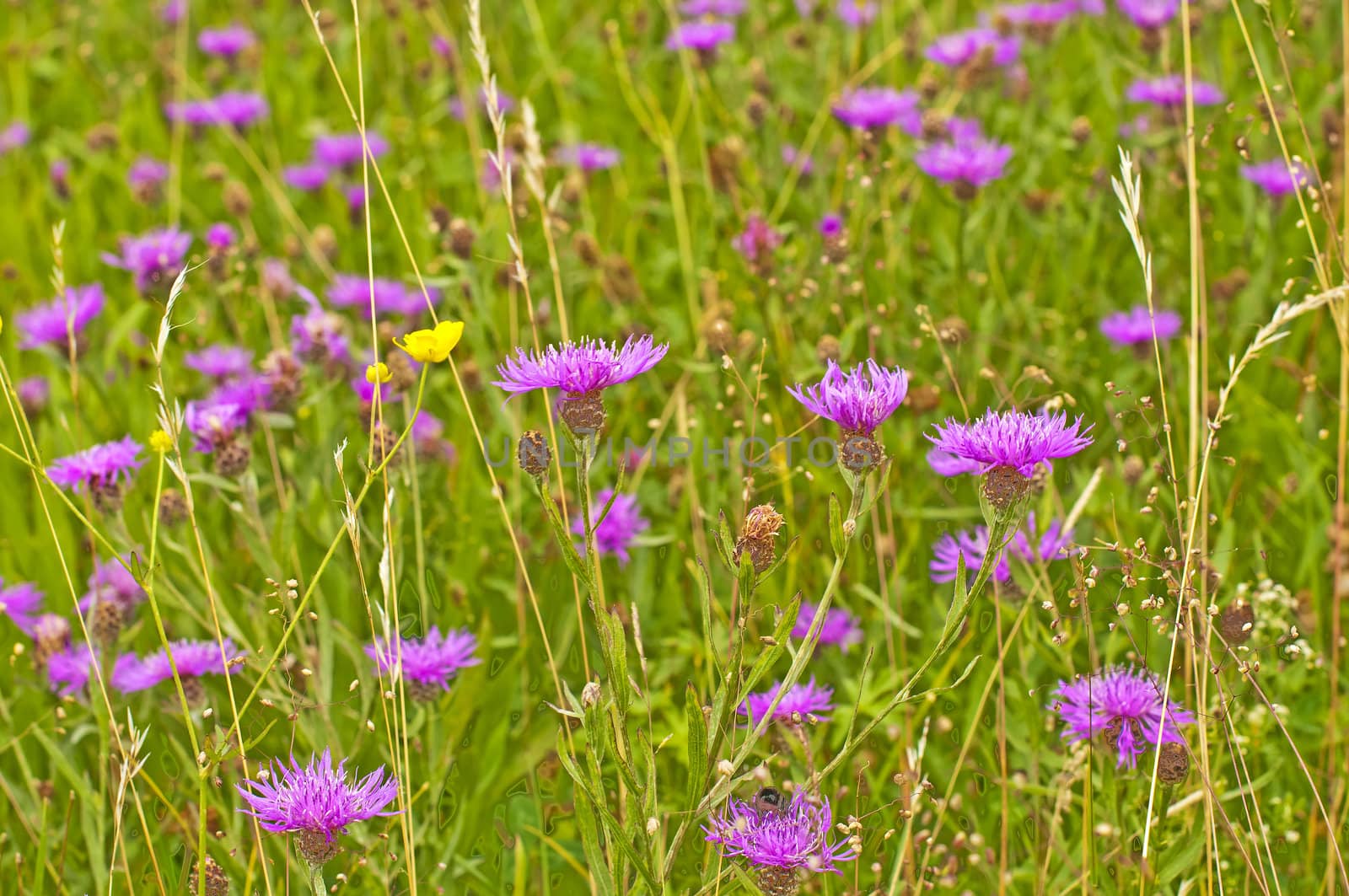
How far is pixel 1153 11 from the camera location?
2.70 metres

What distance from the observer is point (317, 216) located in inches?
118

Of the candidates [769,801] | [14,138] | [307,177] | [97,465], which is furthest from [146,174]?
[769,801]

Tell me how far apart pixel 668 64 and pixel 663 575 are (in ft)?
6.32

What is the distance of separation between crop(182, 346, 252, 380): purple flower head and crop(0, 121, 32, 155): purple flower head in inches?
55.7

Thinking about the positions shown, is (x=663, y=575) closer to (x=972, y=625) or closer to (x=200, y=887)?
(x=972, y=625)

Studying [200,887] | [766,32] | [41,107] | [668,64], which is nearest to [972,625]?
[200,887]

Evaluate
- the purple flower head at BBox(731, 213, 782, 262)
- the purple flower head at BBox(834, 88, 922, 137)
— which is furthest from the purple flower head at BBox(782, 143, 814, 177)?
the purple flower head at BBox(731, 213, 782, 262)

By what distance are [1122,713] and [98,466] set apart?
1.23m

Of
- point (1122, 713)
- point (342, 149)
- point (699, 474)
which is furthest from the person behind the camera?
point (342, 149)

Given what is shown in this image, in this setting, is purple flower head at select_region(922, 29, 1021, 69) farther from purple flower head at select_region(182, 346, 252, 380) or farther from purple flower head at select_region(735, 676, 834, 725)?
purple flower head at select_region(735, 676, 834, 725)

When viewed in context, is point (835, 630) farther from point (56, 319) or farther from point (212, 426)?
point (56, 319)

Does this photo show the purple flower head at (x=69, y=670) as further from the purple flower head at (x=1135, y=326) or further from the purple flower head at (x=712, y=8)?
the purple flower head at (x=712, y=8)

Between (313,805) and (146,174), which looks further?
(146,174)

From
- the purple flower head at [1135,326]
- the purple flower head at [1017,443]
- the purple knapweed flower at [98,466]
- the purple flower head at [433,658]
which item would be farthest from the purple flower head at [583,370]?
the purple flower head at [1135,326]
